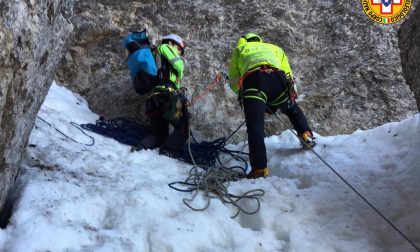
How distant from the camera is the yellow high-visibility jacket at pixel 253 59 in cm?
418

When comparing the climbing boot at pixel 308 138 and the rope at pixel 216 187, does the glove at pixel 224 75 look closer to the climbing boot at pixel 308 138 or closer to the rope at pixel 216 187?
the climbing boot at pixel 308 138

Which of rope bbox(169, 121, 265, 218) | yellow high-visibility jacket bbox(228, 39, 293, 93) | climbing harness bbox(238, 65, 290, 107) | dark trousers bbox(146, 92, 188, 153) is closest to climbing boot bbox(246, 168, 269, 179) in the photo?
rope bbox(169, 121, 265, 218)

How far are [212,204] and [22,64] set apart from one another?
1.59m

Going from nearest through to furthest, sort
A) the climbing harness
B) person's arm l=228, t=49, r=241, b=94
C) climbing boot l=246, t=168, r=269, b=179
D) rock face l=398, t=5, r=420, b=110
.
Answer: rock face l=398, t=5, r=420, b=110 < climbing boot l=246, t=168, r=269, b=179 < the climbing harness < person's arm l=228, t=49, r=241, b=94

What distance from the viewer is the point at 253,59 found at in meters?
4.21

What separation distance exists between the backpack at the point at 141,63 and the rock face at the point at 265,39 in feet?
1.66

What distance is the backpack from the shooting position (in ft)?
17.4

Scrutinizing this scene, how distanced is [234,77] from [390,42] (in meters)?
2.63

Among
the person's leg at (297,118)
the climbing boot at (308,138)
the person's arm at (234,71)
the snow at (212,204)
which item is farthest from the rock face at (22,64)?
the climbing boot at (308,138)

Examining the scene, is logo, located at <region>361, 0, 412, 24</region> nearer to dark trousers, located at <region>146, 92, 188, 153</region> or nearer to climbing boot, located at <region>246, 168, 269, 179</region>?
dark trousers, located at <region>146, 92, 188, 153</region>

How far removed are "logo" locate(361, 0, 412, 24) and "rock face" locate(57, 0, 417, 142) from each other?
0.13 m

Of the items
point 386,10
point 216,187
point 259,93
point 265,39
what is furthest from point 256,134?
point 386,10

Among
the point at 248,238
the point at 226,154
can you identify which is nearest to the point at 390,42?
the point at 226,154

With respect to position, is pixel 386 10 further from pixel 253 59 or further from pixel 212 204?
pixel 212 204
